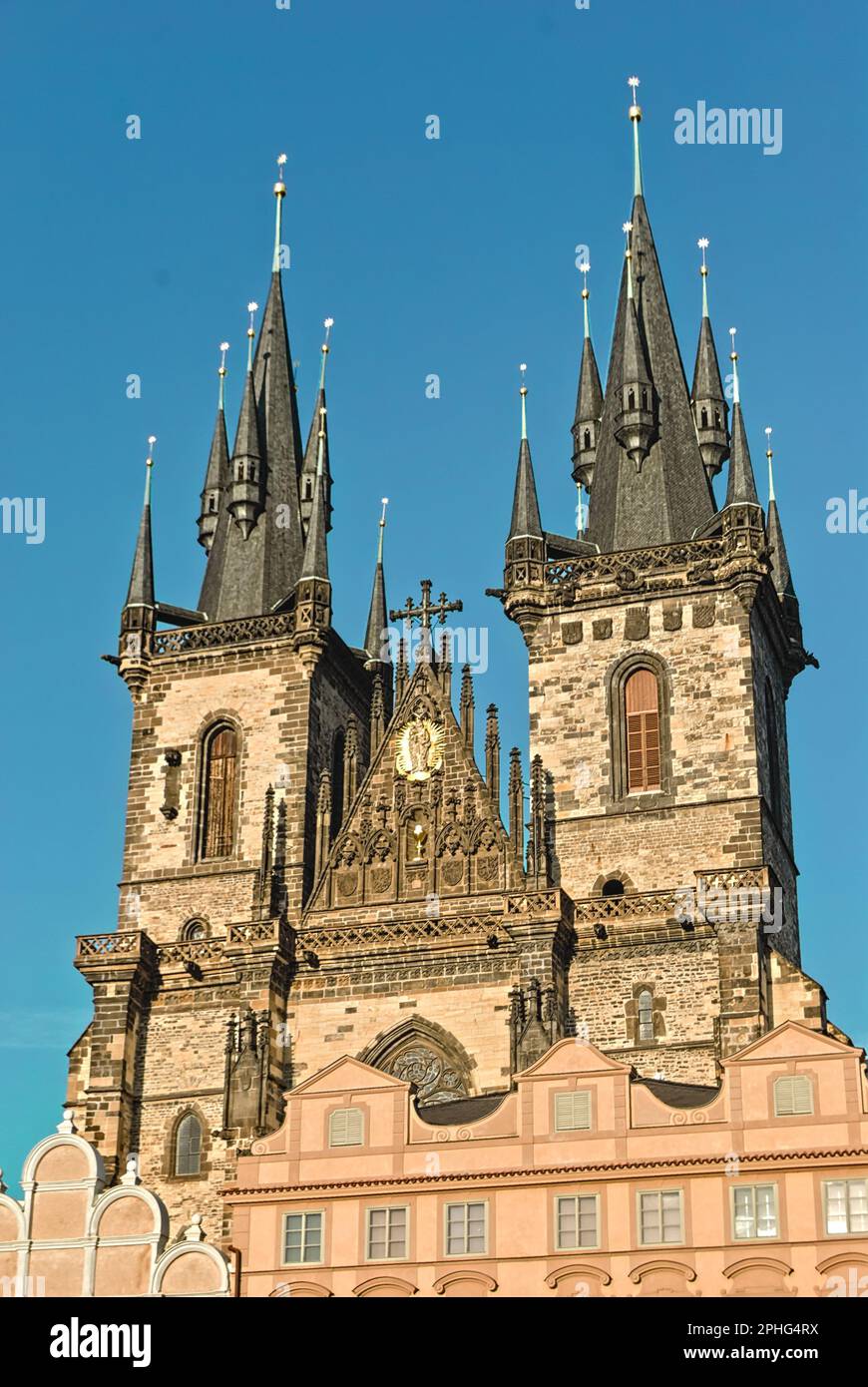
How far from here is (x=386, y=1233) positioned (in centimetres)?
3850

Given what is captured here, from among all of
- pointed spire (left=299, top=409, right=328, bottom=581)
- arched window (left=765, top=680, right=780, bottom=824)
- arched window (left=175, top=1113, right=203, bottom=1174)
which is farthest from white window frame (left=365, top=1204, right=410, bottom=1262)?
pointed spire (left=299, top=409, right=328, bottom=581)

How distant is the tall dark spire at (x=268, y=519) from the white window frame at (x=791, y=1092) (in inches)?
1000

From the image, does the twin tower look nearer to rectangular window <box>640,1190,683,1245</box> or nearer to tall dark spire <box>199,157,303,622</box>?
tall dark spire <box>199,157,303,622</box>

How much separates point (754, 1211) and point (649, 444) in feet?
88.5

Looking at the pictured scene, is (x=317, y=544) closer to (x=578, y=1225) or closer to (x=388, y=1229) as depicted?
(x=388, y=1229)

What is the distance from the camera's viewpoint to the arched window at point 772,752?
5625 centimetres

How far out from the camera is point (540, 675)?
56531 mm

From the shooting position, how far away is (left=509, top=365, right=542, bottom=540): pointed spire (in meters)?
58.5

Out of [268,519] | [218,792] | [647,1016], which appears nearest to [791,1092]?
[647,1016]

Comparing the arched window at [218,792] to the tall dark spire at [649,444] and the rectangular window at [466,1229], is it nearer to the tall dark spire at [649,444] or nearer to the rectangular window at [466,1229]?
the tall dark spire at [649,444]

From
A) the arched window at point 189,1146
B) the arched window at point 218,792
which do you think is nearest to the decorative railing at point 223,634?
the arched window at point 218,792

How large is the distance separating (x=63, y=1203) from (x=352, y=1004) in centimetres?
1622
